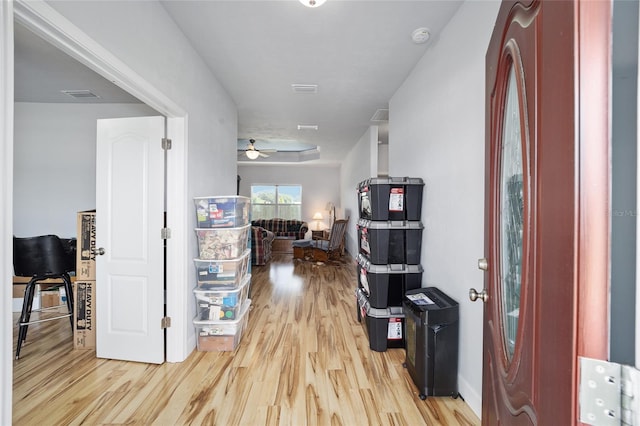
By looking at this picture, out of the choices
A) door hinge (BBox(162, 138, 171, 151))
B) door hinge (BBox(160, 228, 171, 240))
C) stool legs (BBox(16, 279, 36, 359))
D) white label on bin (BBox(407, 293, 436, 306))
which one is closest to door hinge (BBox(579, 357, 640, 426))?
white label on bin (BBox(407, 293, 436, 306))

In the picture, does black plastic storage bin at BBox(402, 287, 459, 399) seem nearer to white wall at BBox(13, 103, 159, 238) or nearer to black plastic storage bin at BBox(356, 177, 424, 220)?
black plastic storage bin at BBox(356, 177, 424, 220)

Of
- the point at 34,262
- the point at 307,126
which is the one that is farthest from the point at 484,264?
the point at 307,126

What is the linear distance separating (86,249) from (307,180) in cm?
744

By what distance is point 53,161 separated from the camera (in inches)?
137

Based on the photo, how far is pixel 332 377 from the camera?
211 centimetres

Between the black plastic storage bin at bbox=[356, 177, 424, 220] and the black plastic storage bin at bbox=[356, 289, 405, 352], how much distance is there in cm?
83

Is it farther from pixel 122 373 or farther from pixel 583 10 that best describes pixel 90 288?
pixel 583 10

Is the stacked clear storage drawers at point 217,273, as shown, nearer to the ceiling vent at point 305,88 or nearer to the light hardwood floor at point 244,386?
the light hardwood floor at point 244,386

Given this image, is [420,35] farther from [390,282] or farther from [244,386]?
[244,386]

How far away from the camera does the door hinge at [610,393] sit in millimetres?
363

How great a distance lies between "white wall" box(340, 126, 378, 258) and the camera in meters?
4.97
